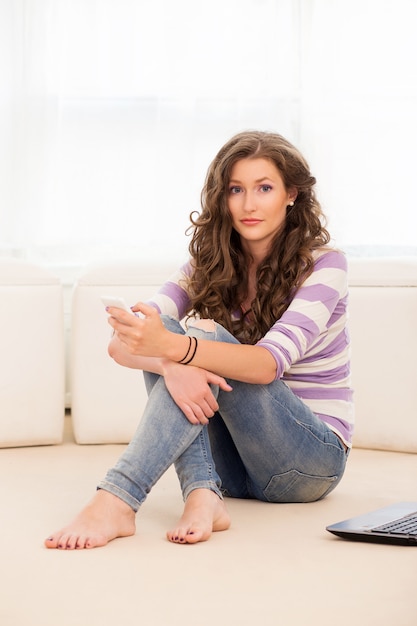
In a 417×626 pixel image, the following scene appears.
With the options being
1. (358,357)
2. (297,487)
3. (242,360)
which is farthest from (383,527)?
(358,357)

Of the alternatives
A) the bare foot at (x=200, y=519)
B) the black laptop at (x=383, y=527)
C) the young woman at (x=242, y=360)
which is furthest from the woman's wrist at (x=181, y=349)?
the black laptop at (x=383, y=527)

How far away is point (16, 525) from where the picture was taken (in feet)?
5.96

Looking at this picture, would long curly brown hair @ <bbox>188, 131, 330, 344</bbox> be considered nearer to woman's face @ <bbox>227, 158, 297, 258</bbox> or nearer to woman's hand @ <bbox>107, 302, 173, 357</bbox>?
woman's face @ <bbox>227, 158, 297, 258</bbox>

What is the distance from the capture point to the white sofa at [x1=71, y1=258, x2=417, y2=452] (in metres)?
2.58

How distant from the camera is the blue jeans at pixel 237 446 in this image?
1678 mm

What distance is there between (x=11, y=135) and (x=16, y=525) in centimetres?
161

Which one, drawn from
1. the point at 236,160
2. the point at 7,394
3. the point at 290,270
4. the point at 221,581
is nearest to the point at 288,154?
the point at 236,160

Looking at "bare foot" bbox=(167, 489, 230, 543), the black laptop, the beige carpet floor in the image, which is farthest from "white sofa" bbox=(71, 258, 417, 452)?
"bare foot" bbox=(167, 489, 230, 543)

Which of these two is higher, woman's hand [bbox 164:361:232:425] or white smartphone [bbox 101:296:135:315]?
white smartphone [bbox 101:296:135:315]

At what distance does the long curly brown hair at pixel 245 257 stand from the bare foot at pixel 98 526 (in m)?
0.46

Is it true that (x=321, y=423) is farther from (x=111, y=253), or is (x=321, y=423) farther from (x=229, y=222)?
(x=111, y=253)

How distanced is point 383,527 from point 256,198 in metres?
0.69

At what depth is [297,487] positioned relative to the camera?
1.91 meters

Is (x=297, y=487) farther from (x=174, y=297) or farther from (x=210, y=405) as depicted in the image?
(x=174, y=297)
